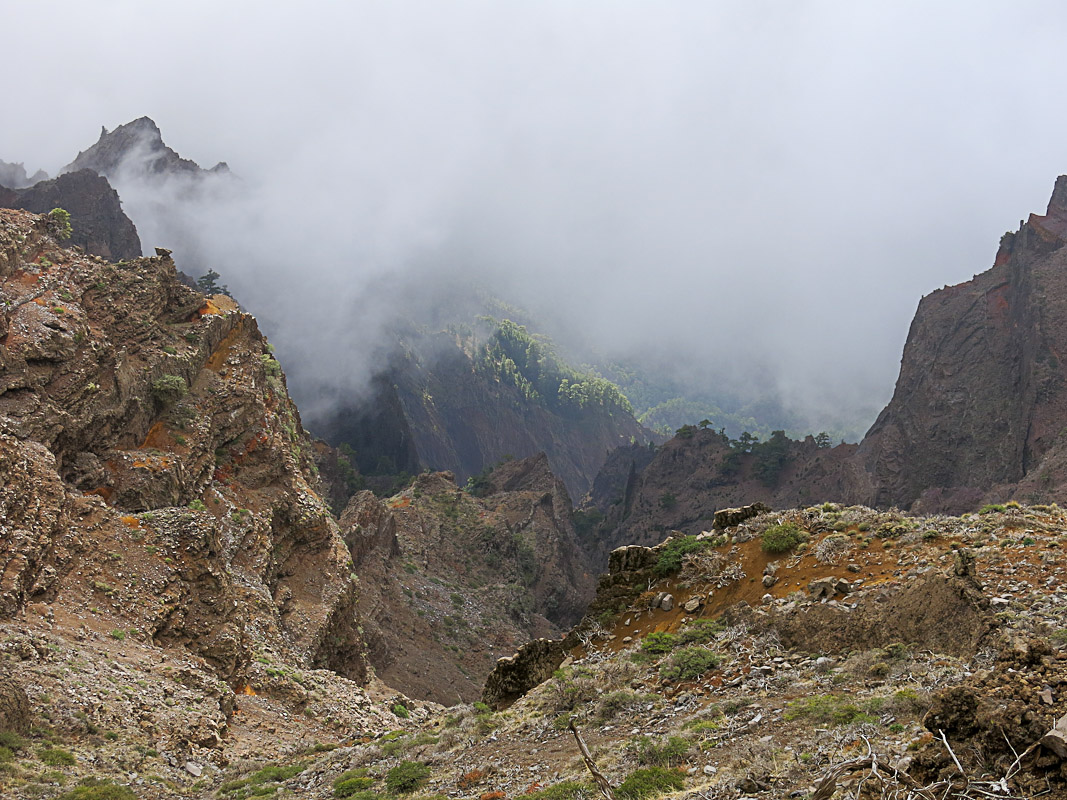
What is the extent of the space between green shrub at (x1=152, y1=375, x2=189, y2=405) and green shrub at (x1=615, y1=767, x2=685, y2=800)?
2597 cm

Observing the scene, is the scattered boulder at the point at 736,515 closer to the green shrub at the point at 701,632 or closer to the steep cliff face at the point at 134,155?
the green shrub at the point at 701,632

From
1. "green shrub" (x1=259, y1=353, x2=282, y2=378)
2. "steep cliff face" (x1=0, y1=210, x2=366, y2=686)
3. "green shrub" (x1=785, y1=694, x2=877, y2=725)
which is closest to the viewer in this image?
"green shrub" (x1=785, y1=694, x2=877, y2=725)

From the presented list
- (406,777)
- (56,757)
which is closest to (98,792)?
(56,757)

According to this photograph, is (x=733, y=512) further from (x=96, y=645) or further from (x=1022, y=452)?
(x=1022, y=452)

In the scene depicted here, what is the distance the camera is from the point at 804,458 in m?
91.8

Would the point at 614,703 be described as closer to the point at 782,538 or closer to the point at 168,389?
the point at 782,538

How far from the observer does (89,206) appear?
80.4 metres

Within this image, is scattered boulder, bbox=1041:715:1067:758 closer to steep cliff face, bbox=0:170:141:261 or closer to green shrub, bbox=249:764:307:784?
green shrub, bbox=249:764:307:784

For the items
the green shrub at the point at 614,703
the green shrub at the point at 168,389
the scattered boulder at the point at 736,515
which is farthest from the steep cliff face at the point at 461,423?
the green shrub at the point at 614,703

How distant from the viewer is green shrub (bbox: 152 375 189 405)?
2780cm

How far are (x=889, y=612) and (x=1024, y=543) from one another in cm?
386

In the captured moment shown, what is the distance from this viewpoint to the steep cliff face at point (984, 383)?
211ft

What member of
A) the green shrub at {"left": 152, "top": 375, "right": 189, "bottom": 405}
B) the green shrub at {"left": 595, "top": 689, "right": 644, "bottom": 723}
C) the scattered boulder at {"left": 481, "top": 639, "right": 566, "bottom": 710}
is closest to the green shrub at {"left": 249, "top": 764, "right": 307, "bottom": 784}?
the scattered boulder at {"left": 481, "top": 639, "right": 566, "bottom": 710}

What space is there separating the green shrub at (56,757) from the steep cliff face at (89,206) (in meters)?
77.9
